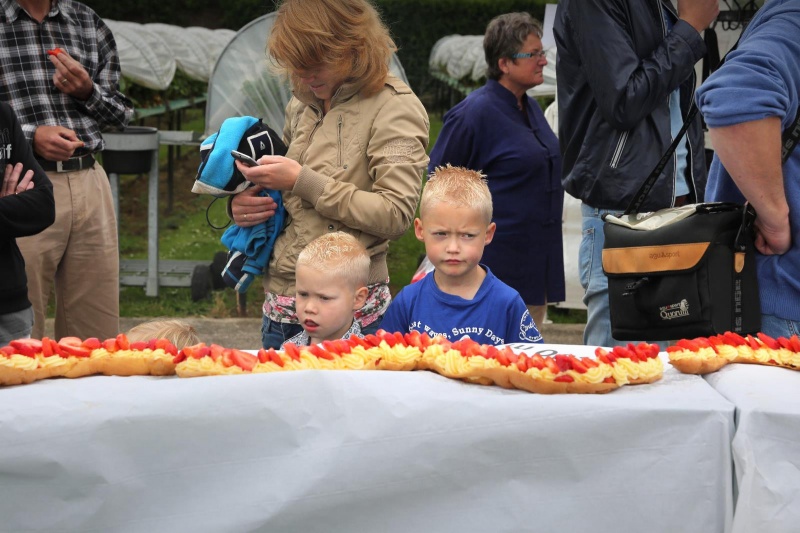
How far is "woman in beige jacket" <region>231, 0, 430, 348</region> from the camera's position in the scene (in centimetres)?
282

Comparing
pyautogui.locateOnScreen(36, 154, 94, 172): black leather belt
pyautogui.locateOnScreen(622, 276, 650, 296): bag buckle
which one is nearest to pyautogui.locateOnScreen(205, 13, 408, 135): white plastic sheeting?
pyautogui.locateOnScreen(36, 154, 94, 172): black leather belt

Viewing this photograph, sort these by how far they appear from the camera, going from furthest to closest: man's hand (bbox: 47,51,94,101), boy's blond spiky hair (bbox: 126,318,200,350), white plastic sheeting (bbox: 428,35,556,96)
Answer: white plastic sheeting (bbox: 428,35,556,96), man's hand (bbox: 47,51,94,101), boy's blond spiky hair (bbox: 126,318,200,350)

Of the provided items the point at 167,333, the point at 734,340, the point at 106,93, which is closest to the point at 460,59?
the point at 106,93

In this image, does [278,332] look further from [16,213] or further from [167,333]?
[16,213]

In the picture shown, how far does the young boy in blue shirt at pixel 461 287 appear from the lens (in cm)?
267

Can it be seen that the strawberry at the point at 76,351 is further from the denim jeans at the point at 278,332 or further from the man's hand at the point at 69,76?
the man's hand at the point at 69,76

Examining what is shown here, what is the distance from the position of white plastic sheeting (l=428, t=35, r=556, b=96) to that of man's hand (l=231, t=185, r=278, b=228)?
11.8 m

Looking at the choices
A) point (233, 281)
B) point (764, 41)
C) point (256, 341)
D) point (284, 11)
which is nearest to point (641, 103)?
point (764, 41)

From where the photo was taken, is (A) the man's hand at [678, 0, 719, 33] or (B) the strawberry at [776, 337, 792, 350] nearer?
(B) the strawberry at [776, 337, 792, 350]

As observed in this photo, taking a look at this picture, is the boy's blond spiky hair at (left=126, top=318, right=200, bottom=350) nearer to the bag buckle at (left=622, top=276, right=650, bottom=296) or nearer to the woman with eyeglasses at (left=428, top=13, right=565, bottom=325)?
the bag buckle at (left=622, top=276, right=650, bottom=296)

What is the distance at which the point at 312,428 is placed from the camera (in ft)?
5.53

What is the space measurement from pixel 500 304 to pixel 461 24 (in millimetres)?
17269

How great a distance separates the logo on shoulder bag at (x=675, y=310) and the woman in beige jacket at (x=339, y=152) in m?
0.85

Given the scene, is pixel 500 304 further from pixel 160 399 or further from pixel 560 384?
pixel 160 399
